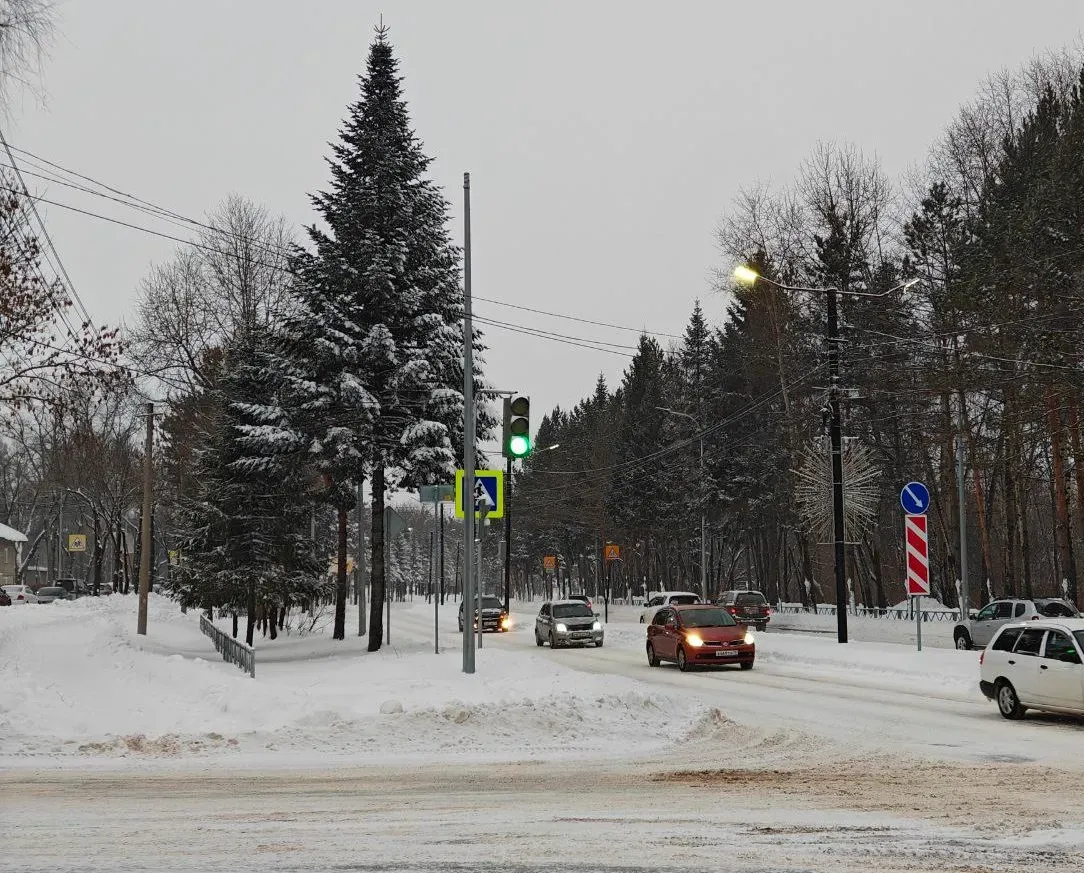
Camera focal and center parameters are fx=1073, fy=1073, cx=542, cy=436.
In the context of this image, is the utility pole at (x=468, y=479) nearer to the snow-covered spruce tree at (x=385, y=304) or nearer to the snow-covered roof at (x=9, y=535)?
the snow-covered spruce tree at (x=385, y=304)

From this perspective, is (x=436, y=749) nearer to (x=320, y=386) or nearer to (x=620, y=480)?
(x=320, y=386)

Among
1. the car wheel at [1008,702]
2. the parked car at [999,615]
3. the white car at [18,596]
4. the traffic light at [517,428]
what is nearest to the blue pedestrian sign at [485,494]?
the traffic light at [517,428]

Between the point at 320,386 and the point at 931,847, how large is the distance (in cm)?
2401

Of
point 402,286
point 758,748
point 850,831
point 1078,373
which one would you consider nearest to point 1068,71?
point 1078,373

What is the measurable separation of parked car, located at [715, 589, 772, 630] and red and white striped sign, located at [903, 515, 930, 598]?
64.0ft

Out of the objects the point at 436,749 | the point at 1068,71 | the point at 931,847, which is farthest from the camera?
the point at 1068,71

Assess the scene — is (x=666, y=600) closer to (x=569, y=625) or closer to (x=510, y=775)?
(x=569, y=625)

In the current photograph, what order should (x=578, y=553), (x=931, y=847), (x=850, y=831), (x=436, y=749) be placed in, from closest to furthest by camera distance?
(x=931, y=847) → (x=850, y=831) → (x=436, y=749) → (x=578, y=553)

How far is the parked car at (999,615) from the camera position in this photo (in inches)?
1176

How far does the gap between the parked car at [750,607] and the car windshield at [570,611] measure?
7794 mm

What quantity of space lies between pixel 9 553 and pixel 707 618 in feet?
304

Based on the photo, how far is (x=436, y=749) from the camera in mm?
12117

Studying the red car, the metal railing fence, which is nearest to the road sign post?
the red car

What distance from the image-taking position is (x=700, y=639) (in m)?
24.8
